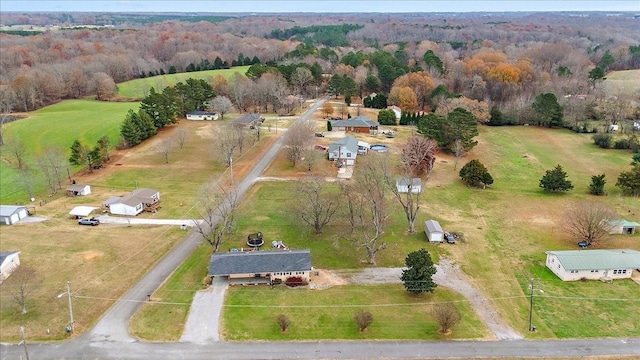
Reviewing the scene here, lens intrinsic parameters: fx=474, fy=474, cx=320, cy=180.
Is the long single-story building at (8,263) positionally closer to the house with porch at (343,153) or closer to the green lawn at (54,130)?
the green lawn at (54,130)

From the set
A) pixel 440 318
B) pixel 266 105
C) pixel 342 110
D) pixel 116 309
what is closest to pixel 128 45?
pixel 266 105

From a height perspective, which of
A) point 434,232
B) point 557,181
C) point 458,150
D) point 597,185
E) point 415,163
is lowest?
point 434,232

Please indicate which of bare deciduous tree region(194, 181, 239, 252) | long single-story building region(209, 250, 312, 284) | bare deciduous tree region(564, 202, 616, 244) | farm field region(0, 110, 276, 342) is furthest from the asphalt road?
bare deciduous tree region(564, 202, 616, 244)

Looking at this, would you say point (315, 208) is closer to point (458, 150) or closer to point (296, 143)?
point (296, 143)

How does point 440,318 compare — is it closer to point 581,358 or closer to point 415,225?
point 581,358

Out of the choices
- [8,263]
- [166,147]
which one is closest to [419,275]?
[8,263]
